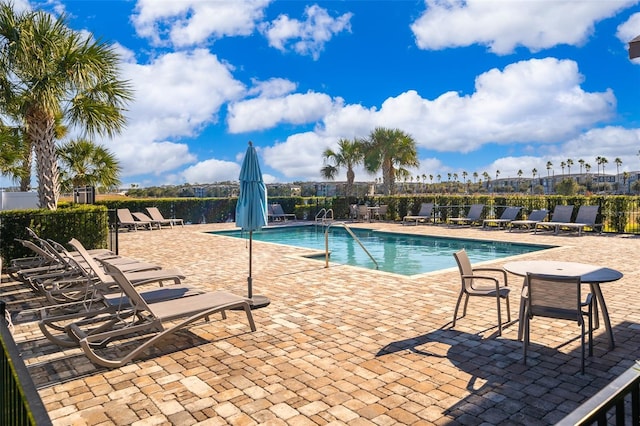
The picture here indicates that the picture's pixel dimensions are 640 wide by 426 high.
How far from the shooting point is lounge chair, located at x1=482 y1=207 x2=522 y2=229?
61.0 feet

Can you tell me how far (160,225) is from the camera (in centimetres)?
2198

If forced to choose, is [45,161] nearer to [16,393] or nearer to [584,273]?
[16,393]

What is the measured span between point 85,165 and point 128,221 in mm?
3063

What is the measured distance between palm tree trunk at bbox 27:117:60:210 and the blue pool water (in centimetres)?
704

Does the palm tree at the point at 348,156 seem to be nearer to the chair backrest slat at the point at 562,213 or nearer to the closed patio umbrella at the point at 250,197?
the chair backrest slat at the point at 562,213

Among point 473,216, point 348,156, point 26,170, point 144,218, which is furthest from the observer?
point 348,156

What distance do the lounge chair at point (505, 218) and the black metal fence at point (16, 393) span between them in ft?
60.7

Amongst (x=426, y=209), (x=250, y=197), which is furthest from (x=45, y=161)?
(x=426, y=209)

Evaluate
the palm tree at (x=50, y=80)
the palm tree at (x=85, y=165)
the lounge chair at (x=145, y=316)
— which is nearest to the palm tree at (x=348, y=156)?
the palm tree at (x=85, y=165)

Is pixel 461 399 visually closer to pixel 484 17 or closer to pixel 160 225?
pixel 484 17

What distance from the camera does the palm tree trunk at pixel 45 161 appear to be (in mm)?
10633

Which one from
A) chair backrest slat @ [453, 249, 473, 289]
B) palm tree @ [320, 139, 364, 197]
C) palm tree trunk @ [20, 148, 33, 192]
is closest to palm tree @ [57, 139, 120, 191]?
palm tree trunk @ [20, 148, 33, 192]

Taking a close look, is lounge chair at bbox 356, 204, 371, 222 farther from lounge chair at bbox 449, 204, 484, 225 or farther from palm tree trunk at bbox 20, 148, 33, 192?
palm tree trunk at bbox 20, 148, 33, 192

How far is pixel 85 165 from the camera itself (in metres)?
19.5
